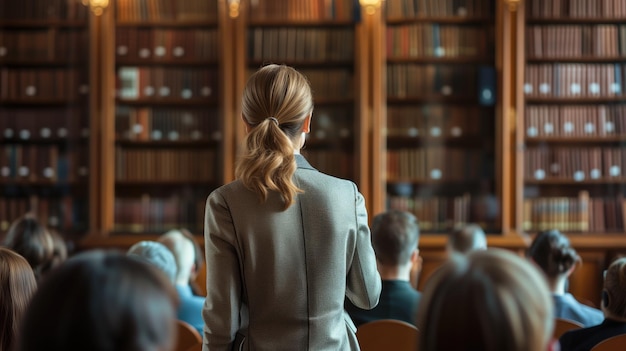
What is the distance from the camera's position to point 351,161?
685cm

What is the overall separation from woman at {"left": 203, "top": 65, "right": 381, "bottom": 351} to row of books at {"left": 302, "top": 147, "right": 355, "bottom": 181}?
4805 mm

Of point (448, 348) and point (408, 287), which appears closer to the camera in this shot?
point (448, 348)

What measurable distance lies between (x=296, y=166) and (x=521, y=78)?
4.93 m

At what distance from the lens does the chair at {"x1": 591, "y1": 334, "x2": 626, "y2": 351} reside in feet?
7.82

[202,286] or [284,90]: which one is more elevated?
[284,90]

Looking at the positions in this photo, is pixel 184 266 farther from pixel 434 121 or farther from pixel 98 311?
pixel 434 121

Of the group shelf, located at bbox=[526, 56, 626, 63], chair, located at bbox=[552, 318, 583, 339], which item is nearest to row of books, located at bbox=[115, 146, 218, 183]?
shelf, located at bbox=[526, 56, 626, 63]

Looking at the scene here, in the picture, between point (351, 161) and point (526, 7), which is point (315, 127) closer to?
point (351, 161)

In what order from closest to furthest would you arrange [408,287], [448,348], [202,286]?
1. [448,348]
2. [408,287]
3. [202,286]

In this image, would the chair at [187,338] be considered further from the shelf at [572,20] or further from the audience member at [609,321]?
the shelf at [572,20]

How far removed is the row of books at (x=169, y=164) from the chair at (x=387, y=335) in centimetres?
449

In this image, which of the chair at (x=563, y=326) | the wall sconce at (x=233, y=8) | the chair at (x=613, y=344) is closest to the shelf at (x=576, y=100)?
the wall sconce at (x=233, y=8)

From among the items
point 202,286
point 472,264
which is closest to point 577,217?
point 202,286

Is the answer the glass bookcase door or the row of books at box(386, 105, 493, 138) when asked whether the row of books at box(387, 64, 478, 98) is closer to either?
the glass bookcase door
